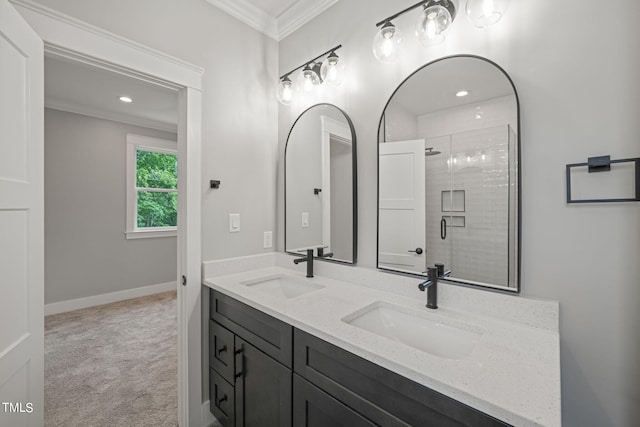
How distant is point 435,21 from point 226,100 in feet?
4.21

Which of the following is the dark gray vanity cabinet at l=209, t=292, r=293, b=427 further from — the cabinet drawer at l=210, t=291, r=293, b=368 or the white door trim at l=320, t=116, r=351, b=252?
the white door trim at l=320, t=116, r=351, b=252

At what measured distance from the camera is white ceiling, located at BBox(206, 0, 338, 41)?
182 cm

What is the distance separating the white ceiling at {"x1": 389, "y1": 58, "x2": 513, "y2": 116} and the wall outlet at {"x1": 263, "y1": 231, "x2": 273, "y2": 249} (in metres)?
1.23

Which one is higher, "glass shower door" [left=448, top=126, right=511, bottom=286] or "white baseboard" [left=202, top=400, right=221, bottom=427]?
"glass shower door" [left=448, top=126, right=511, bottom=286]

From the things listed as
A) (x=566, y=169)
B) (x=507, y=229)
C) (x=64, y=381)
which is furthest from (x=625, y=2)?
(x=64, y=381)

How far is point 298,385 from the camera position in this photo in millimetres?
1099

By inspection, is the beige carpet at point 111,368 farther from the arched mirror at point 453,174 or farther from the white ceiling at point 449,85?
the white ceiling at point 449,85

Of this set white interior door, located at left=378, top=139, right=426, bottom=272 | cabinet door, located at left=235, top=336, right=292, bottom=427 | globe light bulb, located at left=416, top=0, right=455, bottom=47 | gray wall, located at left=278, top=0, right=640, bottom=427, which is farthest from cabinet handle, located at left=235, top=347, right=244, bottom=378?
globe light bulb, located at left=416, top=0, right=455, bottom=47

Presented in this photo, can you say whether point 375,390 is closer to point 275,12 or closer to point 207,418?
point 207,418

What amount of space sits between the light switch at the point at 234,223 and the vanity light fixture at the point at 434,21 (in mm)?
1279

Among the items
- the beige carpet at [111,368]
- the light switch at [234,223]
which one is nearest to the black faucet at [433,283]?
the light switch at [234,223]

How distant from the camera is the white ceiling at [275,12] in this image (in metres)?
1.82

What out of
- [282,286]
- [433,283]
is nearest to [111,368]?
[282,286]

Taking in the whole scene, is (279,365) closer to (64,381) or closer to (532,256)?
(532,256)
